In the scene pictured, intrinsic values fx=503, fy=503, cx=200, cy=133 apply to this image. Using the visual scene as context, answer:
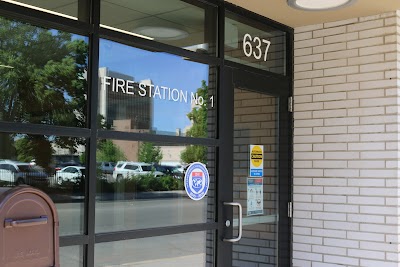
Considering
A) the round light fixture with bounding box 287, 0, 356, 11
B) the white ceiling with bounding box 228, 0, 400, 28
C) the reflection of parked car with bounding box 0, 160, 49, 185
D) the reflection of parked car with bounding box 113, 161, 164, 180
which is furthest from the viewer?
the white ceiling with bounding box 228, 0, 400, 28

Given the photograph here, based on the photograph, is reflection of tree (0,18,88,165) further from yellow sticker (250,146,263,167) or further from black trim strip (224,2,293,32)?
yellow sticker (250,146,263,167)

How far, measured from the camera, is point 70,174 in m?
2.97

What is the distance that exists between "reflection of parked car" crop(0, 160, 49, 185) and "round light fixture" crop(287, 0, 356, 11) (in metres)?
2.36

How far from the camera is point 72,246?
2.95m

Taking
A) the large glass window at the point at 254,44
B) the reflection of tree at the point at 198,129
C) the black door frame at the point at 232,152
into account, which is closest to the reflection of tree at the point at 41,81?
the reflection of tree at the point at 198,129

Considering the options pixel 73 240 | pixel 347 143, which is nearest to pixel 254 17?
pixel 347 143

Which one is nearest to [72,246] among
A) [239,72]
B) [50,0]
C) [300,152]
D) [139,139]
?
[139,139]

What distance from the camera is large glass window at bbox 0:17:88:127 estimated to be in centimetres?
279

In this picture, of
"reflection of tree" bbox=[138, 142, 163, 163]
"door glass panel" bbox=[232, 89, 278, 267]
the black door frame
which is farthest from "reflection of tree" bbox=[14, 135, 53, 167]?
"door glass panel" bbox=[232, 89, 278, 267]

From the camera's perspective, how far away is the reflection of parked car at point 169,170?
3518 mm

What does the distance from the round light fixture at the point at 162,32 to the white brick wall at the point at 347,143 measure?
1413 mm

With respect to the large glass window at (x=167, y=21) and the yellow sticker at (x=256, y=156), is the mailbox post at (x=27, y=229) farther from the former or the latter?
the yellow sticker at (x=256, y=156)

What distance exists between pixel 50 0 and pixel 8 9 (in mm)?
299

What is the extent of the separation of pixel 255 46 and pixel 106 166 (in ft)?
6.33
